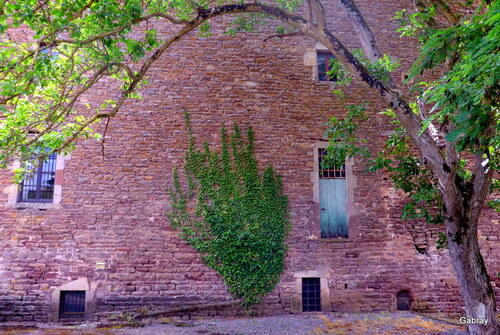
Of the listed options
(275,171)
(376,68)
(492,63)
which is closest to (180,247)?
(275,171)

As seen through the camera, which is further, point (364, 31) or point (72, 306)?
point (72, 306)

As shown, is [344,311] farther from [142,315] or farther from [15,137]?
[15,137]

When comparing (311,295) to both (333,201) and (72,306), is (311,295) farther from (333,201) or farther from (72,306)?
(72,306)

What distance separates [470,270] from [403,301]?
324 centimetres

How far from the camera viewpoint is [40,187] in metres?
7.64

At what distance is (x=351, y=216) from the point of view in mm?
7887

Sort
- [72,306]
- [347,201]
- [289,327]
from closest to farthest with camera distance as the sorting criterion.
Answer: [289,327]
[72,306]
[347,201]

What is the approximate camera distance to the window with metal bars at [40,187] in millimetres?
7582

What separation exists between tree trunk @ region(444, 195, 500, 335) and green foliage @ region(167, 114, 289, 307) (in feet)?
11.1

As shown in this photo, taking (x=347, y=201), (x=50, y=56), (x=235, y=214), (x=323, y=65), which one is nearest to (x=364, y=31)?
(x=323, y=65)

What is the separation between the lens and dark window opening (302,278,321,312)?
24.8 ft

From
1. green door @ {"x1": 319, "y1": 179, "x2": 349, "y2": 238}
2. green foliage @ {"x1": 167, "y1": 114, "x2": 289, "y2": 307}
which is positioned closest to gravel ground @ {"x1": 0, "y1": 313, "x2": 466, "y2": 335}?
green foliage @ {"x1": 167, "y1": 114, "x2": 289, "y2": 307}

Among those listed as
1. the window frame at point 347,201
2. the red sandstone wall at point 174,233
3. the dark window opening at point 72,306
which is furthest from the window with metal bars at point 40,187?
the window frame at point 347,201

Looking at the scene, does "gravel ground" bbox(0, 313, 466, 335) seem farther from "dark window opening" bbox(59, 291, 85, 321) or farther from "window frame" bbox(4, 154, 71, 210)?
"window frame" bbox(4, 154, 71, 210)
